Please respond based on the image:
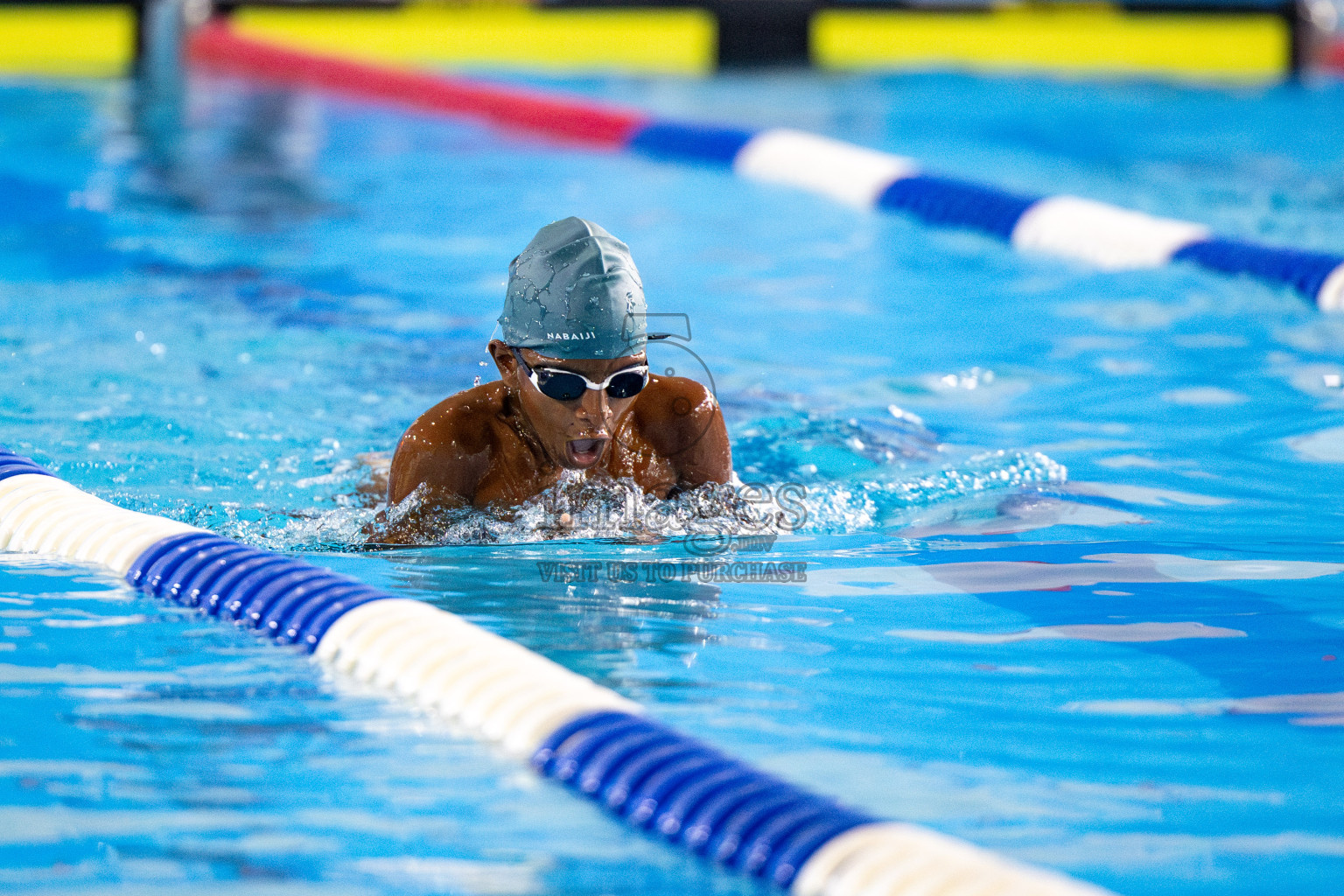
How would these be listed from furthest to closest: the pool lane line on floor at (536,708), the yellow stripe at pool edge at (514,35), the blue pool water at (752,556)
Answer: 1. the yellow stripe at pool edge at (514,35)
2. the blue pool water at (752,556)
3. the pool lane line on floor at (536,708)

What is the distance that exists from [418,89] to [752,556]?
26.4 feet

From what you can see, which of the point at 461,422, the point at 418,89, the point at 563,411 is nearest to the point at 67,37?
the point at 418,89

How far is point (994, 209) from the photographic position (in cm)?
696

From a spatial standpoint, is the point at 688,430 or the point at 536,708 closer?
the point at 536,708

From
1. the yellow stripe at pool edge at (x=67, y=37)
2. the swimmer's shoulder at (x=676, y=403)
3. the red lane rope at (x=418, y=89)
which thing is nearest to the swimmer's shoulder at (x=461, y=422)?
the swimmer's shoulder at (x=676, y=403)

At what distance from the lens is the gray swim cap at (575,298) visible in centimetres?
298

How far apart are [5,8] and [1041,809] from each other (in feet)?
38.8

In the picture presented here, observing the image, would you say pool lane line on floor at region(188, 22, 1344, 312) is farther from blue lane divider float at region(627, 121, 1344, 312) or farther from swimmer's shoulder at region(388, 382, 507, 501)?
swimmer's shoulder at region(388, 382, 507, 501)

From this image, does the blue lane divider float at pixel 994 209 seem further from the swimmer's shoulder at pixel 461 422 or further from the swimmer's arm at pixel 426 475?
the swimmer's arm at pixel 426 475

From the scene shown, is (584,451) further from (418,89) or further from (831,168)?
(418,89)

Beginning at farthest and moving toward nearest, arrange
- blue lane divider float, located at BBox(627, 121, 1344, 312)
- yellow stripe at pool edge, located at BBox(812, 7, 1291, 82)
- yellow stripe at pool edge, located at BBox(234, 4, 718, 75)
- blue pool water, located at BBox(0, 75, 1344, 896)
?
yellow stripe at pool edge, located at BBox(234, 4, 718, 75) < yellow stripe at pool edge, located at BBox(812, 7, 1291, 82) < blue lane divider float, located at BBox(627, 121, 1344, 312) < blue pool water, located at BBox(0, 75, 1344, 896)

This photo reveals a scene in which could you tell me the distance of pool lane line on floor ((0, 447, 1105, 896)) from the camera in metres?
1.86

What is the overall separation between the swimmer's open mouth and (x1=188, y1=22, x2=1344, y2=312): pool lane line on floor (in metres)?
3.35

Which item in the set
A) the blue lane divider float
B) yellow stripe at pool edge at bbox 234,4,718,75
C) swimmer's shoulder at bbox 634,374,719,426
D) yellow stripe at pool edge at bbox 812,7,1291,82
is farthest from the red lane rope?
swimmer's shoulder at bbox 634,374,719,426
